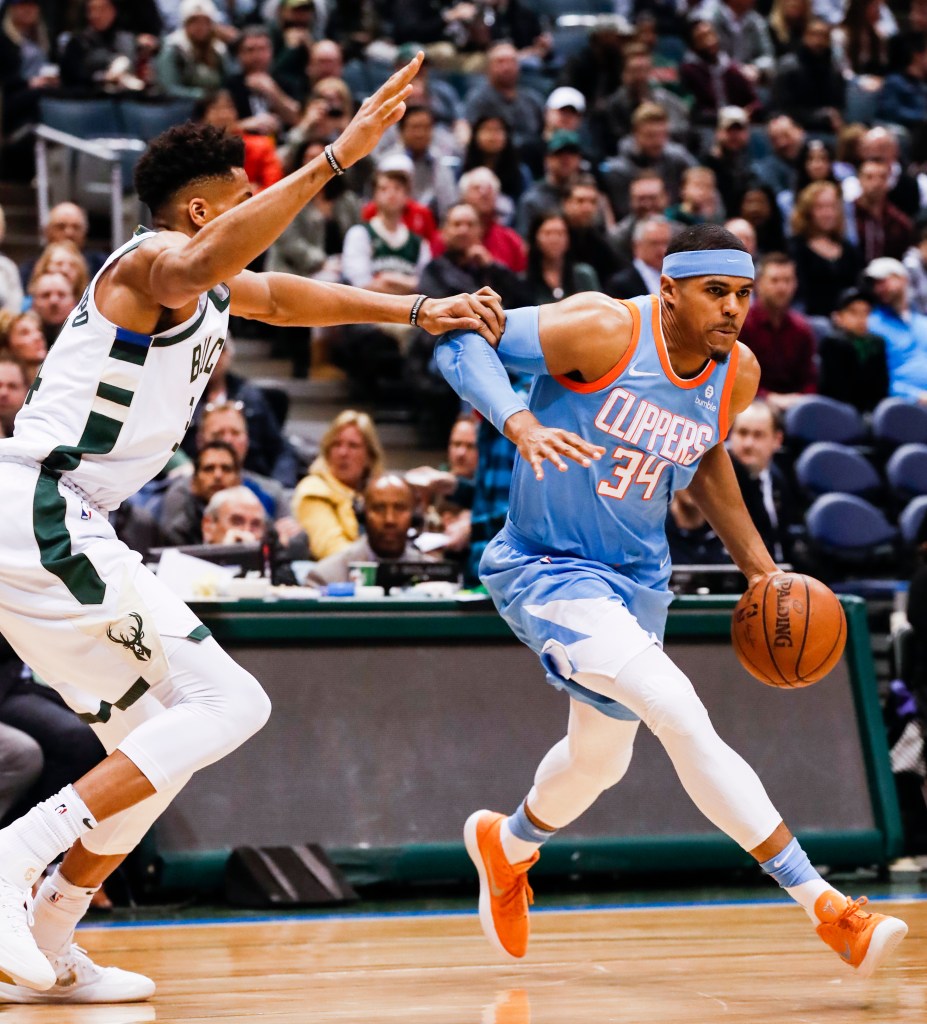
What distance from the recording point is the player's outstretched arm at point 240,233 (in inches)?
158

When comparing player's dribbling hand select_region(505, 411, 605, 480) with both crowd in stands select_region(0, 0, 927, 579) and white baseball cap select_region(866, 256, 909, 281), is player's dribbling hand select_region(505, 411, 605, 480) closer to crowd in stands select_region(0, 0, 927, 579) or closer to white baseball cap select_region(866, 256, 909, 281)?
crowd in stands select_region(0, 0, 927, 579)

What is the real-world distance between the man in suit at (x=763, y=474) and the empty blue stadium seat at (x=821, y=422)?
1168mm

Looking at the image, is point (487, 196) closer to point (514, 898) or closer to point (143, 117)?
point (143, 117)

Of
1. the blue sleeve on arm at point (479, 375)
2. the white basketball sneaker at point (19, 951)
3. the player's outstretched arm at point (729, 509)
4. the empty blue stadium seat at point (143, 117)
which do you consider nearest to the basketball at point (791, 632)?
the player's outstretched arm at point (729, 509)

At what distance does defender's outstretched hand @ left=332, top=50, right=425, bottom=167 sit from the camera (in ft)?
13.6

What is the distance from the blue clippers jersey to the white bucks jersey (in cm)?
105

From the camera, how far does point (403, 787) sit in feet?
21.9

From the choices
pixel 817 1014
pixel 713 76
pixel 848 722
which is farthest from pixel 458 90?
pixel 817 1014

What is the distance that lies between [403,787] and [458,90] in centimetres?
917

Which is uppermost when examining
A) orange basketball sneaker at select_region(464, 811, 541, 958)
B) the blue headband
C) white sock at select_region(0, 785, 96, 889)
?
the blue headband

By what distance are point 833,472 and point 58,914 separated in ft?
22.6

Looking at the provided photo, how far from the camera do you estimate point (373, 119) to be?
164 inches

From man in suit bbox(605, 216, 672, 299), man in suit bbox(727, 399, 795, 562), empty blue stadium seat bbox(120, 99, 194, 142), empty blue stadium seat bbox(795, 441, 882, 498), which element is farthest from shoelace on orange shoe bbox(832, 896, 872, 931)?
empty blue stadium seat bbox(120, 99, 194, 142)

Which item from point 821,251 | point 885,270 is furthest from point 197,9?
point 885,270
